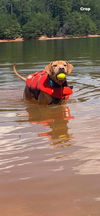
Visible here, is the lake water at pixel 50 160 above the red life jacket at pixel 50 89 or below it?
below

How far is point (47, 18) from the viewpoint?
114 meters

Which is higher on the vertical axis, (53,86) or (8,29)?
(8,29)

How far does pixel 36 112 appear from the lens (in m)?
6.90

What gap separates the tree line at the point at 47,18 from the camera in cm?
10244

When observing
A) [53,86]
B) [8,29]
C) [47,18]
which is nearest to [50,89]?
[53,86]

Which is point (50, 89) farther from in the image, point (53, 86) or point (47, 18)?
point (47, 18)

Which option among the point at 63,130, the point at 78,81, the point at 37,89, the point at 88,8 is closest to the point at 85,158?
the point at 63,130

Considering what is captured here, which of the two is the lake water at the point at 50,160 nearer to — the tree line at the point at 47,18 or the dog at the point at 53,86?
the dog at the point at 53,86

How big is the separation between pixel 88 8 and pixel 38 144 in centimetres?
13322

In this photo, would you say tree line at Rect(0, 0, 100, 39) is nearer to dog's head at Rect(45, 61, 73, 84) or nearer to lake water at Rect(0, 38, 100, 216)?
dog's head at Rect(45, 61, 73, 84)

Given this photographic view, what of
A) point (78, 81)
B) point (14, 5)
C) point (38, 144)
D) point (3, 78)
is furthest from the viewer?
point (14, 5)

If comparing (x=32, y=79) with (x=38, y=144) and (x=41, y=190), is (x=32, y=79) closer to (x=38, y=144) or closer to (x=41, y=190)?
(x=38, y=144)

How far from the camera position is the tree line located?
336 ft

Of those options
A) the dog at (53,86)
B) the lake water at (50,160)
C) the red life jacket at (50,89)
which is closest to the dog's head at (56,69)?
the dog at (53,86)
